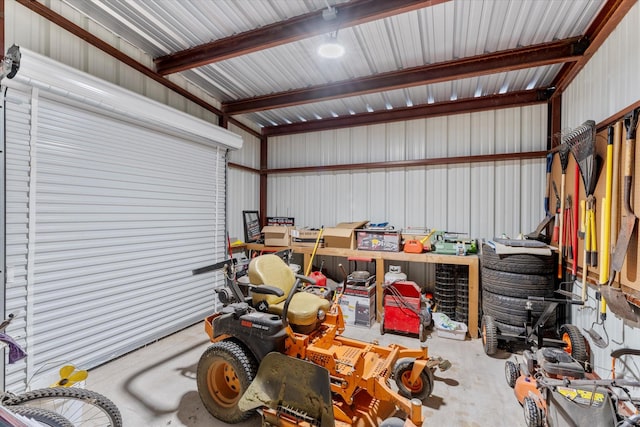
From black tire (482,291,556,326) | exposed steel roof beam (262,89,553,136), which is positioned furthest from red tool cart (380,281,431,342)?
exposed steel roof beam (262,89,553,136)

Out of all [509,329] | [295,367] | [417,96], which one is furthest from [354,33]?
[509,329]

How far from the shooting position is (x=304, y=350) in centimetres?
225

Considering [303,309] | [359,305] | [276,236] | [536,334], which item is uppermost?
[276,236]

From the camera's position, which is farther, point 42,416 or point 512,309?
point 512,309

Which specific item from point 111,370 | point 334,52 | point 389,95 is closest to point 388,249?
point 389,95

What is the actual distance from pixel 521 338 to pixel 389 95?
149 inches

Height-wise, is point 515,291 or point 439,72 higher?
point 439,72

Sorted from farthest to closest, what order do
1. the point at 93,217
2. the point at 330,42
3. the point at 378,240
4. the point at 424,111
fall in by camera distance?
the point at 424,111, the point at 378,240, the point at 93,217, the point at 330,42

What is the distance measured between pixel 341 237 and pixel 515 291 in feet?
7.97

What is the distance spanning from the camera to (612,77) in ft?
8.54

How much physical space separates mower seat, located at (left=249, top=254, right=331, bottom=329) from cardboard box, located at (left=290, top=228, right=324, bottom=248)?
2108 mm

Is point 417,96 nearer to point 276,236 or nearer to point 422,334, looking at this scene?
point 276,236

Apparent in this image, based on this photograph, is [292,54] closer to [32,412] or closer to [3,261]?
[3,261]

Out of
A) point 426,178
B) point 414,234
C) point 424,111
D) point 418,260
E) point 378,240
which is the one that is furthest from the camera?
point 426,178
